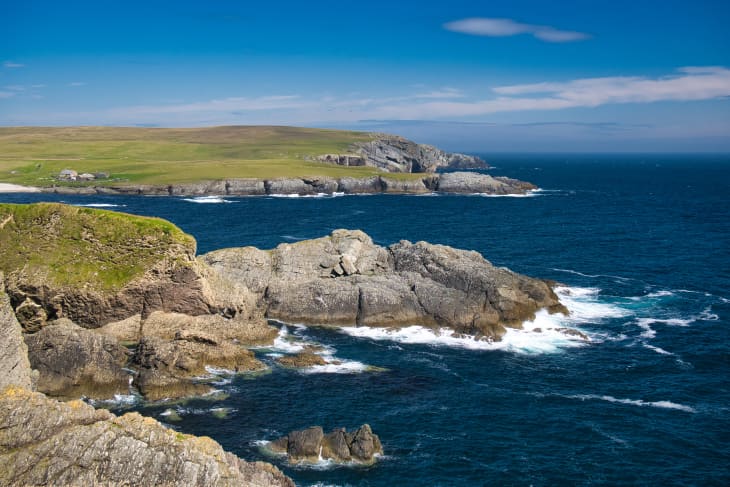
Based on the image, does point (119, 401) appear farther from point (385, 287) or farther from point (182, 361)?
point (385, 287)

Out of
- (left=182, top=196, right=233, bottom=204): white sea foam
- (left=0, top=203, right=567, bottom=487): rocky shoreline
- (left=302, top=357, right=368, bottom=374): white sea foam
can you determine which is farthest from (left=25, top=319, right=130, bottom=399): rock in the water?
(left=182, top=196, right=233, bottom=204): white sea foam

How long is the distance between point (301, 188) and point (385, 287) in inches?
5062

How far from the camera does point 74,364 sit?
1801 inches

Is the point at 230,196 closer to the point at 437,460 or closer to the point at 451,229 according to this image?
the point at 451,229

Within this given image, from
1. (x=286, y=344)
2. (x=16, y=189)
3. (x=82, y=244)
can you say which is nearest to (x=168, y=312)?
(x=82, y=244)

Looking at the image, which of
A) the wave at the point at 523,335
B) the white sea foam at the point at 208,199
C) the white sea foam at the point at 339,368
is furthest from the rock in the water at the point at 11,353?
the white sea foam at the point at 208,199

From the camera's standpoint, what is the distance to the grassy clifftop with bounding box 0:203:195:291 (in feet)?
184

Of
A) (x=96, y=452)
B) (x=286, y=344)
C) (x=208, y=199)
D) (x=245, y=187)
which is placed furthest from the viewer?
(x=245, y=187)

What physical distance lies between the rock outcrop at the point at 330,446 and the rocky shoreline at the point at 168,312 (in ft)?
0.26

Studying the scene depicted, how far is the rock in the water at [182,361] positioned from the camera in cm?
4569

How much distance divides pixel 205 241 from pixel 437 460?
7158 cm

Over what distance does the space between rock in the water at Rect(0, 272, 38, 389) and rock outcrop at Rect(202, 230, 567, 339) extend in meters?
28.1

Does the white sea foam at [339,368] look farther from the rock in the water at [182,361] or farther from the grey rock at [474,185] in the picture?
the grey rock at [474,185]

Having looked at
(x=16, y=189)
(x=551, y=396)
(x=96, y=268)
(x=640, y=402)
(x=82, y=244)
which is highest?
(x=82, y=244)
